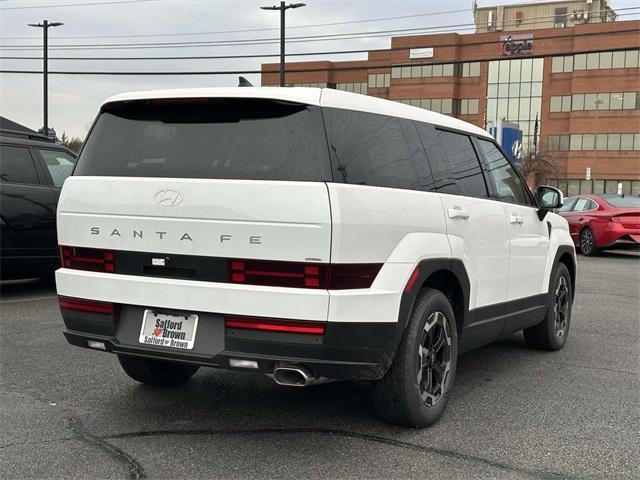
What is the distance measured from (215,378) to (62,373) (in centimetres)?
116

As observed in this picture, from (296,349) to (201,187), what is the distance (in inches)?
38.5

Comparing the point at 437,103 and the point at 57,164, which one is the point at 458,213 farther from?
the point at 437,103

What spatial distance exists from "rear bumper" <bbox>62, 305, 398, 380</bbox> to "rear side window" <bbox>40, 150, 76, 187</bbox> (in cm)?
590

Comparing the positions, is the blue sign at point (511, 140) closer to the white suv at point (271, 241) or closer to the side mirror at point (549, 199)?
the side mirror at point (549, 199)

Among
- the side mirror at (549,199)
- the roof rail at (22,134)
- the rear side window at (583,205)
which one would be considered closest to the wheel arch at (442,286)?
the side mirror at (549,199)

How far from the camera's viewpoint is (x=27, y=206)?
28.3 ft

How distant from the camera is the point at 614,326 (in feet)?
25.2

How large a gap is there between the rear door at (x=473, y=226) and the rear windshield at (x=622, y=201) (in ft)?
41.1

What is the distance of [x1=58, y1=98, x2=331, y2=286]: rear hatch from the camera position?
3.48m

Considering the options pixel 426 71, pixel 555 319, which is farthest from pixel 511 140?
pixel 426 71

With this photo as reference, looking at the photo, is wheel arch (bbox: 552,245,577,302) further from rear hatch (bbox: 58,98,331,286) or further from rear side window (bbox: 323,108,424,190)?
rear hatch (bbox: 58,98,331,286)

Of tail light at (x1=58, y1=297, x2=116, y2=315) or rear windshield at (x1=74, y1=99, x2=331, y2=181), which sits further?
tail light at (x1=58, y1=297, x2=116, y2=315)

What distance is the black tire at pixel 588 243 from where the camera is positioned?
16.7m

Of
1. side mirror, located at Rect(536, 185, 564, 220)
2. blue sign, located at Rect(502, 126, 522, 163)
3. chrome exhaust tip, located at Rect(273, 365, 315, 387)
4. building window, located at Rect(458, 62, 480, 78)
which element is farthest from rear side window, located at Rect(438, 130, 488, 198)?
building window, located at Rect(458, 62, 480, 78)
